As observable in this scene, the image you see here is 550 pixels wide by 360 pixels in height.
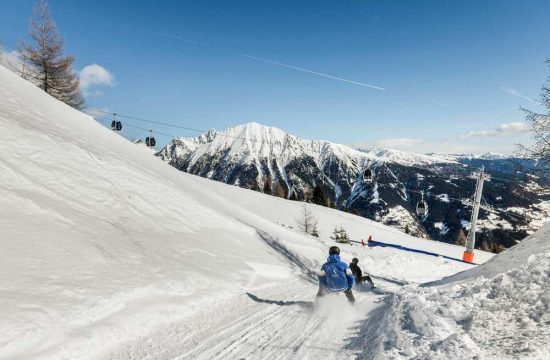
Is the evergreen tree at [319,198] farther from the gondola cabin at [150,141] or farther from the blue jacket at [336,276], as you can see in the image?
the blue jacket at [336,276]

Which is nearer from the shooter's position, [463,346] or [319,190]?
[463,346]

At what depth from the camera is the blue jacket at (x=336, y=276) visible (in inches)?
383

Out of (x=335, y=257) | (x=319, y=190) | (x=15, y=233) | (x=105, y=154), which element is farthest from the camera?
(x=319, y=190)

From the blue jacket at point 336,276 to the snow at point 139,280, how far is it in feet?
1.04

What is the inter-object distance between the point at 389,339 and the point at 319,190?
80611 mm

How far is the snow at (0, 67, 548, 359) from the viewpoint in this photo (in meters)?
6.46

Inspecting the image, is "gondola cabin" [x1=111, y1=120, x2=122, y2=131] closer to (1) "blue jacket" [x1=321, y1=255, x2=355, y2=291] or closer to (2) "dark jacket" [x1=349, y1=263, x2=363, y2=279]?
(2) "dark jacket" [x1=349, y1=263, x2=363, y2=279]

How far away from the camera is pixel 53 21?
36.5m

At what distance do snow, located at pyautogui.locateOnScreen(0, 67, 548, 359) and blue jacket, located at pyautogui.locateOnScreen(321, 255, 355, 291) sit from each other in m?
0.32

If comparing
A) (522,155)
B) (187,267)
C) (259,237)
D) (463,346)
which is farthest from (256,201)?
(463,346)

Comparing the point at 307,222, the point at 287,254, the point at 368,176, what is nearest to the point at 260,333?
the point at 287,254

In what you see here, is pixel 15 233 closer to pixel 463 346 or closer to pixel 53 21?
pixel 463 346

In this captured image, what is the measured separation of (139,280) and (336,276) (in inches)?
194

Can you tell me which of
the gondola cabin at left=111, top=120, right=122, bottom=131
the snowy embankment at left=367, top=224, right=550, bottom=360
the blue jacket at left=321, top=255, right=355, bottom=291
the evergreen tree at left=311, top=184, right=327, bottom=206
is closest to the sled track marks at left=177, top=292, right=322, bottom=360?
the blue jacket at left=321, top=255, right=355, bottom=291
